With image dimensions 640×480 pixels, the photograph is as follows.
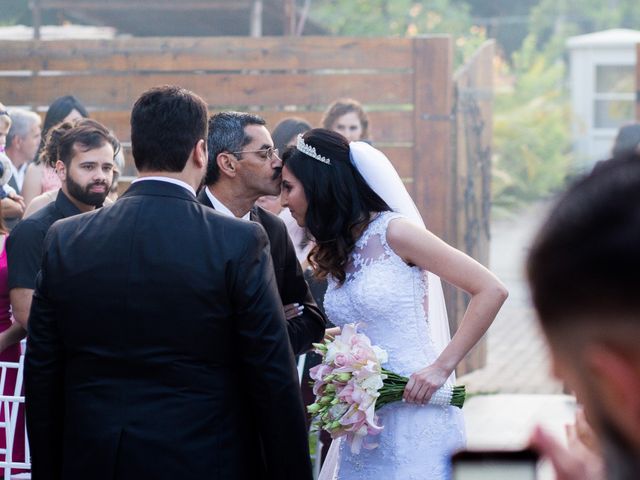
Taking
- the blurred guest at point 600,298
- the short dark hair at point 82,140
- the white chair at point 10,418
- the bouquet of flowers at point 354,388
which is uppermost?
the blurred guest at point 600,298

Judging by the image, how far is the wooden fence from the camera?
27.1 ft

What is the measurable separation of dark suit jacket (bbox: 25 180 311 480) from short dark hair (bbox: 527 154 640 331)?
6.51 ft

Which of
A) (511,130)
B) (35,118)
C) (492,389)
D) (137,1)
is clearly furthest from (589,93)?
(35,118)

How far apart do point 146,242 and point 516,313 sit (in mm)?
11553

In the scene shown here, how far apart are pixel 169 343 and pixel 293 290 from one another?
47.3 inches

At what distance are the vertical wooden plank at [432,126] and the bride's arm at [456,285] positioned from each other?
4.51 metres

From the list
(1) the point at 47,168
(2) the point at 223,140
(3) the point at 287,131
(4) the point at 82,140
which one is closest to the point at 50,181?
(1) the point at 47,168

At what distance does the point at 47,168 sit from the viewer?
6.21m

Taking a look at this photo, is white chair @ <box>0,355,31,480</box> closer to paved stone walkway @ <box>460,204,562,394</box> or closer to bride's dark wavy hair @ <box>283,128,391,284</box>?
bride's dark wavy hair @ <box>283,128,391,284</box>

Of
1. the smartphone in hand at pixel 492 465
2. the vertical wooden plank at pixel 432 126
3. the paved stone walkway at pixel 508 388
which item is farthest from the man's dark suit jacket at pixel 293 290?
the vertical wooden plank at pixel 432 126

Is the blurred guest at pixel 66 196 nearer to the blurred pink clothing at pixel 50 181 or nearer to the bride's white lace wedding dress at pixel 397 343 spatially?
the blurred pink clothing at pixel 50 181

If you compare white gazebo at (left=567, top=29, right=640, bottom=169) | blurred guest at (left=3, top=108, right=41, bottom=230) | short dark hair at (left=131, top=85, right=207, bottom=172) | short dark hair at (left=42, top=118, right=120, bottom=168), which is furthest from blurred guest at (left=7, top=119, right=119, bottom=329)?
white gazebo at (left=567, top=29, right=640, bottom=169)

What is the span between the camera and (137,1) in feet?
39.9

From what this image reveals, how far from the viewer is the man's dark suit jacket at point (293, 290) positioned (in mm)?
3988
